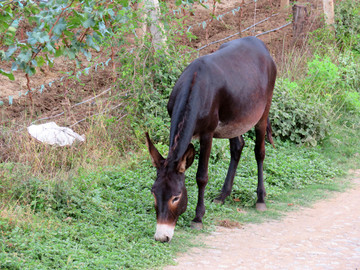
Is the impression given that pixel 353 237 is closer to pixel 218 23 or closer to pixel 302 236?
pixel 302 236

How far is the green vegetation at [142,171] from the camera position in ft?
14.8

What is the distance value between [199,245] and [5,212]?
182cm

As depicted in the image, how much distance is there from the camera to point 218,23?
13406 millimetres

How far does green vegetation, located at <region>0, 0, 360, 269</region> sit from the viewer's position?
450cm

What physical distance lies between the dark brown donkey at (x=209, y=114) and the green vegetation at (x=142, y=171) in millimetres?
292

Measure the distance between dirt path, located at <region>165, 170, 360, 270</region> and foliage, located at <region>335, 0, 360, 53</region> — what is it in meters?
6.13

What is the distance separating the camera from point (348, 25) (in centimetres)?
1173

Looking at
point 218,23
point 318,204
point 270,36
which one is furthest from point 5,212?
point 218,23

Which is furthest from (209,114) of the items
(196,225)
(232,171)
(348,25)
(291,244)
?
(348,25)

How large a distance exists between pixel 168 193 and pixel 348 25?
27.7ft

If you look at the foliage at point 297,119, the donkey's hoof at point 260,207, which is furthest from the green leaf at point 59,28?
the foliage at point 297,119

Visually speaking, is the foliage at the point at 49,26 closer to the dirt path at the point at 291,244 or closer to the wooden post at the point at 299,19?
the dirt path at the point at 291,244

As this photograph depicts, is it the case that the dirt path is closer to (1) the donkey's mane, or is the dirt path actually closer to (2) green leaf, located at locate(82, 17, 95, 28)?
(1) the donkey's mane

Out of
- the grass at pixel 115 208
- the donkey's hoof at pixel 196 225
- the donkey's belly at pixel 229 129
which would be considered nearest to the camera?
the grass at pixel 115 208
